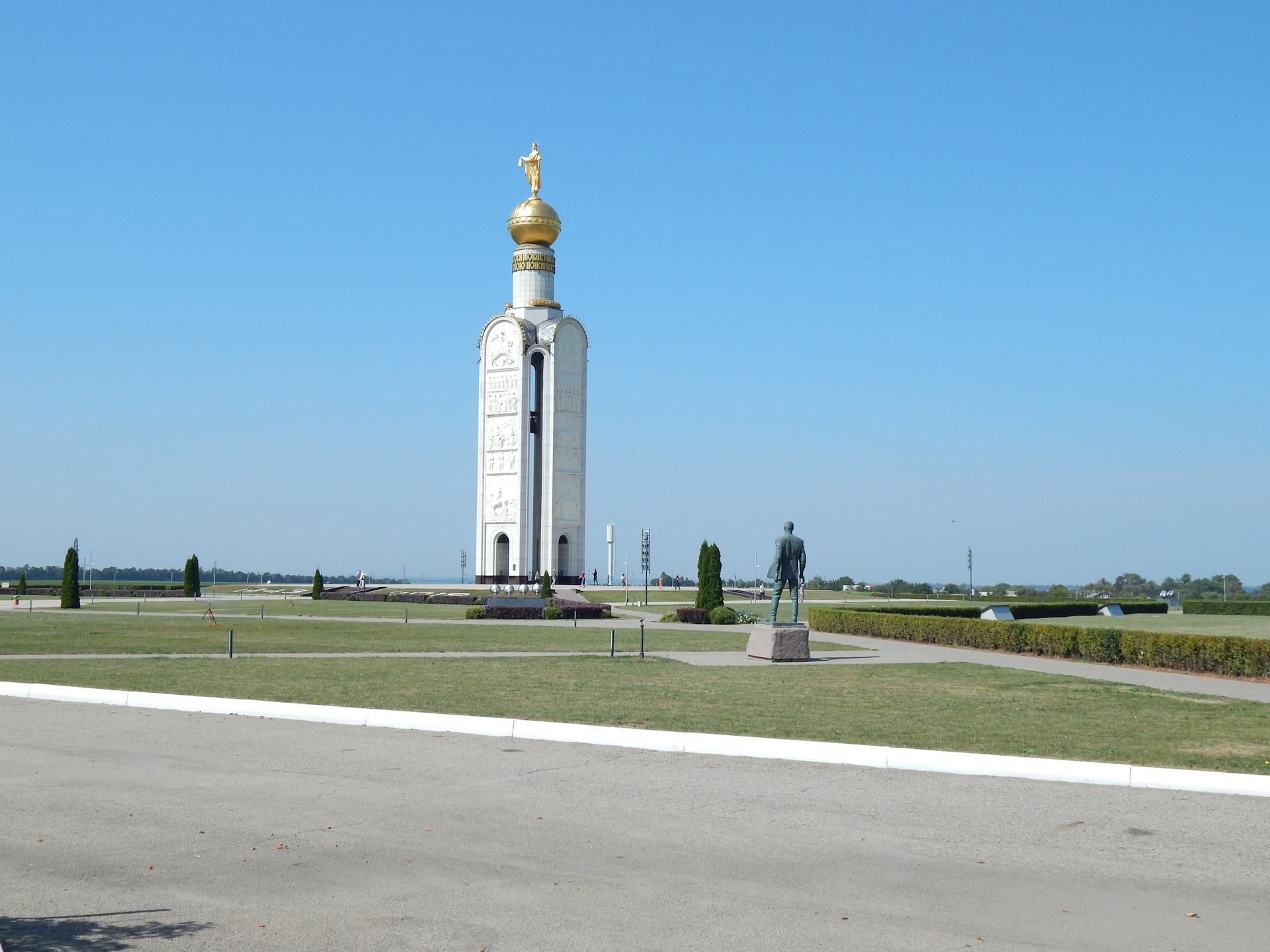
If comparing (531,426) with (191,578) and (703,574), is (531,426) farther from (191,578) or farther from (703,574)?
(703,574)

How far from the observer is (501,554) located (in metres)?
76.8

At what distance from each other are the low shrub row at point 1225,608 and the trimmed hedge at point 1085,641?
23.7 metres

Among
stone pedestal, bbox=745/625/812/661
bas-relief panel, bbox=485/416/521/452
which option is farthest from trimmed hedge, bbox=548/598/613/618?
bas-relief panel, bbox=485/416/521/452

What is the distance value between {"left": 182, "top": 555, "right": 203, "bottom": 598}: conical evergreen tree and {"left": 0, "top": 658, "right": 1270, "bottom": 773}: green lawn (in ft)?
151

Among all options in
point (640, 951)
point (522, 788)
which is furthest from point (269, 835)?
point (640, 951)

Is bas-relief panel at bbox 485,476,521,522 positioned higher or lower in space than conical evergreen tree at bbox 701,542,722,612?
higher

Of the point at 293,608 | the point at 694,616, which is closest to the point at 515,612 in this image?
the point at 694,616

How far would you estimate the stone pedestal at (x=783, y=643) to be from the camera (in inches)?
884

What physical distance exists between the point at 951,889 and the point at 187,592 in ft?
213

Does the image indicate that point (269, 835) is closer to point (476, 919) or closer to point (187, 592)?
point (476, 919)

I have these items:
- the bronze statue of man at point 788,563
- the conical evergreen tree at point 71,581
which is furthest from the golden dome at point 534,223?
the bronze statue of man at point 788,563

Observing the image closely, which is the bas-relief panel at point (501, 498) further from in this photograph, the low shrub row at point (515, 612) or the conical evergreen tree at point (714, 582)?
the conical evergreen tree at point (714, 582)

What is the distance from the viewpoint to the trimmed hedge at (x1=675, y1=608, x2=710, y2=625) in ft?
129

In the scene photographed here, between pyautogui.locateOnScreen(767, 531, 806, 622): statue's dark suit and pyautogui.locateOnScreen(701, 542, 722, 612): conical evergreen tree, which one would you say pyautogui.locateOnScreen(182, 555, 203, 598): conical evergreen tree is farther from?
pyautogui.locateOnScreen(767, 531, 806, 622): statue's dark suit
